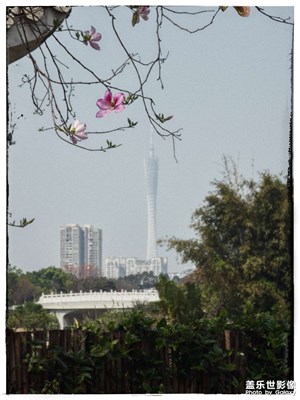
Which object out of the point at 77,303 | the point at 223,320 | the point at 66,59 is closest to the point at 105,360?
the point at 77,303

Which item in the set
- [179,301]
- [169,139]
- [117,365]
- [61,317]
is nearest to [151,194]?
[169,139]

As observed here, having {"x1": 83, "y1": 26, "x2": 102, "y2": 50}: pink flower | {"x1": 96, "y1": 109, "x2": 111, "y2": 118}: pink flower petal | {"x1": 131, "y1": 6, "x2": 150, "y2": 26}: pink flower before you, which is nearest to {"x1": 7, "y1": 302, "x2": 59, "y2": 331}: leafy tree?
{"x1": 96, "y1": 109, "x2": 111, "y2": 118}: pink flower petal

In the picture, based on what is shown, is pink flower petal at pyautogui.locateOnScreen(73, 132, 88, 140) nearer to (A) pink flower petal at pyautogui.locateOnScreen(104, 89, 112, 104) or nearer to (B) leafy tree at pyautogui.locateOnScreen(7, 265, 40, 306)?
(A) pink flower petal at pyautogui.locateOnScreen(104, 89, 112, 104)

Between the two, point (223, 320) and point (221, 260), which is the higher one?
point (221, 260)

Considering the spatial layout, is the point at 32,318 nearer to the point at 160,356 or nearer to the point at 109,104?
the point at 160,356

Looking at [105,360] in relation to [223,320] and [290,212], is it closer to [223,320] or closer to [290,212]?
[223,320]

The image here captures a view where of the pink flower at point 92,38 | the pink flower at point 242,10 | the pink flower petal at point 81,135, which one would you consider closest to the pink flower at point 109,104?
the pink flower petal at point 81,135

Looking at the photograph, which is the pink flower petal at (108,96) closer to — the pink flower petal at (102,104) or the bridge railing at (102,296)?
the pink flower petal at (102,104)
